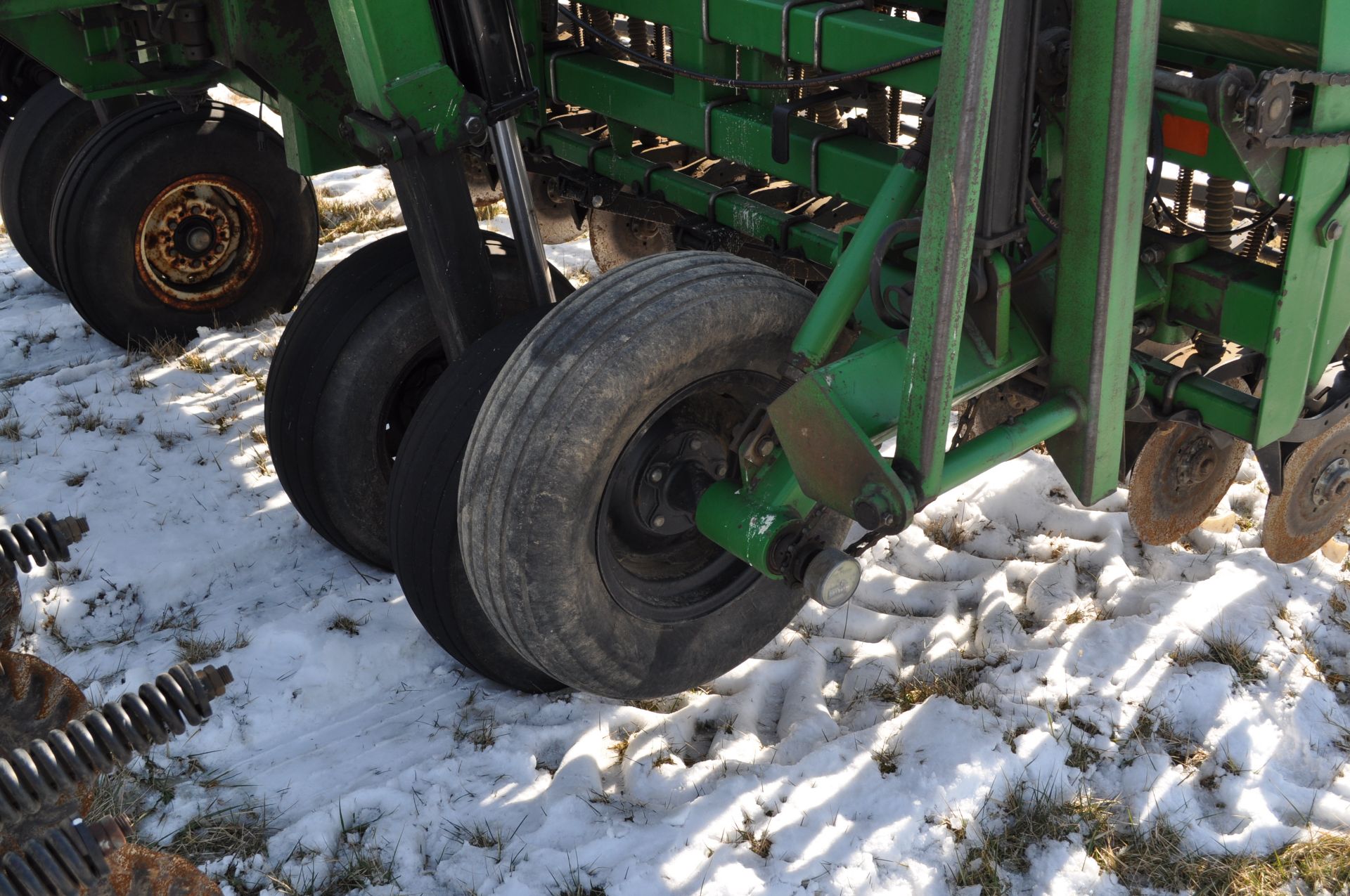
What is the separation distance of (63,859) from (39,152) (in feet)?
12.2

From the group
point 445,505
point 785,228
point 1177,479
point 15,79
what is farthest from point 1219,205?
point 15,79

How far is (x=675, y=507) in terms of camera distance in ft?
8.80

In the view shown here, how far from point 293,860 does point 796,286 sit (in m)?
1.45

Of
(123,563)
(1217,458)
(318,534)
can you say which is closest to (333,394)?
(318,534)

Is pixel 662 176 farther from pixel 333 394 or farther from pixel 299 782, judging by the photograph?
pixel 299 782

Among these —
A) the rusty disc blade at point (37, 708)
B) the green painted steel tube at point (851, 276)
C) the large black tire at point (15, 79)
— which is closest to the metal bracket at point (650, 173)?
the green painted steel tube at point (851, 276)

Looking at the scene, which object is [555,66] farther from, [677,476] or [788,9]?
[677,476]

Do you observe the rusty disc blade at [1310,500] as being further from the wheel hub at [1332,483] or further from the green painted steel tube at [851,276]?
the green painted steel tube at [851,276]

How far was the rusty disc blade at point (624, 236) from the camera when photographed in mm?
4215

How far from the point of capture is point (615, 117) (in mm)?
3527

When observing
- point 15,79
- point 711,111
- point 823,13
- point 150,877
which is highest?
point 823,13

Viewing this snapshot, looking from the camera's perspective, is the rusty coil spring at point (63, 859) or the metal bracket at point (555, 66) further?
the metal bracket at point (555, 66)

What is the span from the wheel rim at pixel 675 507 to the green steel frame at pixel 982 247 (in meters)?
0.12

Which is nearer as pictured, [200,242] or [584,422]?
[584,422]
